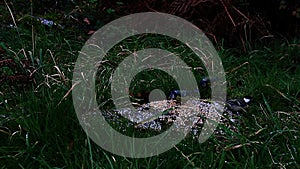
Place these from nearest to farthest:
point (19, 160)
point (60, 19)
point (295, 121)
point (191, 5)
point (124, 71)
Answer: point (19, 160), point (295, 121), point (124, 71), point (191, 5), point (60, 19)

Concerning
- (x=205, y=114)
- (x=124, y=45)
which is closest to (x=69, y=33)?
(x=124, y=45)

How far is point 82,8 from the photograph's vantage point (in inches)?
201

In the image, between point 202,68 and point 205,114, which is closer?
point 205,114

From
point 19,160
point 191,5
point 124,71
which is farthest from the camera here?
point 191,5

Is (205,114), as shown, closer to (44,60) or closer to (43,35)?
(44,60)

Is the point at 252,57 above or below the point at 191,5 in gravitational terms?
below

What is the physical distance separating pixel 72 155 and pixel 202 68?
144cm

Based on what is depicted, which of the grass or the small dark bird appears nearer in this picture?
the grass

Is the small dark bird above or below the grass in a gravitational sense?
below

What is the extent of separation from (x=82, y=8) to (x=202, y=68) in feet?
7.03

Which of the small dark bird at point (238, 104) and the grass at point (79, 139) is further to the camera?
the small dark bird at point (238, 104)

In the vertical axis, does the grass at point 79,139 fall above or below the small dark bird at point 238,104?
above

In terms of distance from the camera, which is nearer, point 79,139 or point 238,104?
point 79,139

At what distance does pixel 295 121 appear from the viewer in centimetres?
255
